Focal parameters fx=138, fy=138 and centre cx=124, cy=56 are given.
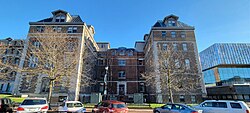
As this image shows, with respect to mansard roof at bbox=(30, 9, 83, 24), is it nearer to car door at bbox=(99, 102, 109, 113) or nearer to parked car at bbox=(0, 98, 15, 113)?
parked car at bbox=(0, 98, 15, 113)

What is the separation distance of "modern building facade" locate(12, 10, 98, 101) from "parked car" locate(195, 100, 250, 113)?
18259 mm

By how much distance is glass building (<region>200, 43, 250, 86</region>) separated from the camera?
57656 millimetres

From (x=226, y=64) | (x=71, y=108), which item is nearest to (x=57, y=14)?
(x=71, y=108)

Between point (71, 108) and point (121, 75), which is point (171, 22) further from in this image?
point (71, 108)

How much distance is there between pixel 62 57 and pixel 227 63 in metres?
65.9

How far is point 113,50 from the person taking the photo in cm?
4228

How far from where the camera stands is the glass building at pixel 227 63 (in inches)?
2270

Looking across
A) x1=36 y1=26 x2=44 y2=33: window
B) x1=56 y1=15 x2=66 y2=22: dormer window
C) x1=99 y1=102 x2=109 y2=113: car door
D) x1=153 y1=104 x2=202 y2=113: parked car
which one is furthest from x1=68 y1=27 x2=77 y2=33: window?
x1=153 y1=104 x2=202 y2=113: parked car

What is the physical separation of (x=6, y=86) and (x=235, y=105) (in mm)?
60361

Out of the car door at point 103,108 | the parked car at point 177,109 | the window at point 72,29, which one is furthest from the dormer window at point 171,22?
the car door at point 103,108

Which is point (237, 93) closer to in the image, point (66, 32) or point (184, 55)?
point (184, 55)

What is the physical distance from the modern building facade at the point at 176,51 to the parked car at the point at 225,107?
13.7 metres

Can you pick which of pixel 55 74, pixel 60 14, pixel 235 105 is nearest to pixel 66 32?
pixel 60 14

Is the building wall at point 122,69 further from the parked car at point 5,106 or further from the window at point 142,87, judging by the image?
the parked car at point 5,106
